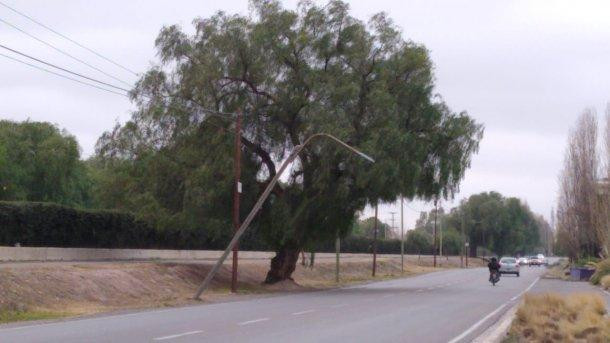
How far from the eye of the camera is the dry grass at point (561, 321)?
16580mm

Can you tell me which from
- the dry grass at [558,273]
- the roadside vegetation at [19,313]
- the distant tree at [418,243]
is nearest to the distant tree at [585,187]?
the dry grass at [558,273]

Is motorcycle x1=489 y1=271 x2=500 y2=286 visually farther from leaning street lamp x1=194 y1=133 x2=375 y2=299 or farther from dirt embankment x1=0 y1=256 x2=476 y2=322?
leaning street lamp x1=194 y1=133 x2=375 y2=299

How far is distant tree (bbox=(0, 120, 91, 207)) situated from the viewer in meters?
69.6

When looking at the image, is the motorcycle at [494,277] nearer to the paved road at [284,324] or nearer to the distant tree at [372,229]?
the paved road at [284,324]

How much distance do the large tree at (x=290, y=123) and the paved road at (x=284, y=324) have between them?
11.3 metres

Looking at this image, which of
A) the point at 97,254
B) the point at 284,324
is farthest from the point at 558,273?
the point at 284,324

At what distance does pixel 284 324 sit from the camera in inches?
853

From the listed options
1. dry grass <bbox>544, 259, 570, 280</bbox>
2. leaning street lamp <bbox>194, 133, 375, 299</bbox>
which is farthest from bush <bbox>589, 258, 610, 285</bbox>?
leaning street lamp <bbox>194, 133, 375, 299</bbox>

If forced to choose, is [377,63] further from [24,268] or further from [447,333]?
[447,333]

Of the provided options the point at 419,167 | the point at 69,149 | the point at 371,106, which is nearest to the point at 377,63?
the point at 371,106

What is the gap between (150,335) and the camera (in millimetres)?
17953

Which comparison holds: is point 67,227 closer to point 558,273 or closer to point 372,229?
point 558,273

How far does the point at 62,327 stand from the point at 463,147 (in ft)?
97.5

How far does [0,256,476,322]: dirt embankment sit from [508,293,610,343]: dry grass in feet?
44.7
